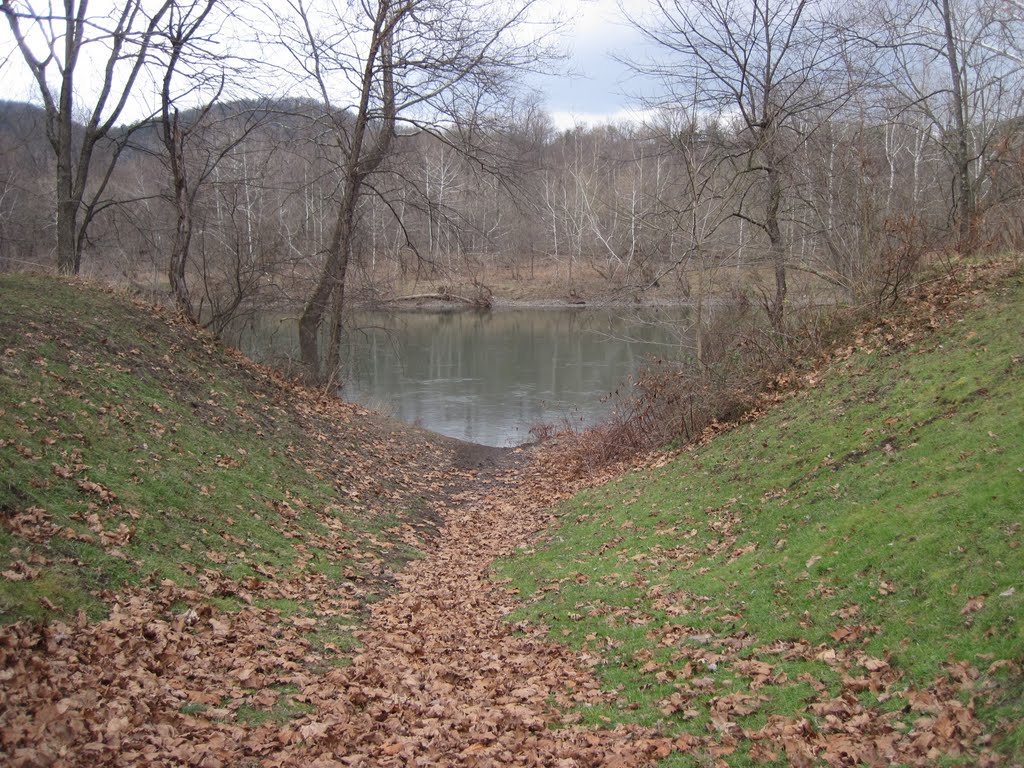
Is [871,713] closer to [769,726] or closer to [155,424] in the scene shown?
[769,726]

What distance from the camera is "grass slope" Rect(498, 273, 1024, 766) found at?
5.09m

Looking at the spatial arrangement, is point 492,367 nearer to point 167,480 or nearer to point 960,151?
point 960,151

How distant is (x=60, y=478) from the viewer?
807 centimetres

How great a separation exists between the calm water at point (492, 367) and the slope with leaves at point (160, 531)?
674cm

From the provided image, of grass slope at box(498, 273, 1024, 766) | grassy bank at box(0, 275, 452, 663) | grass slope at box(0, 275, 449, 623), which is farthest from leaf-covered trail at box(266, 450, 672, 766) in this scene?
grass slope at box(0, 275, 449, 623)

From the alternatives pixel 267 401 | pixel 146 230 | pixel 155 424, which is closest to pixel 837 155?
pixel 267 401

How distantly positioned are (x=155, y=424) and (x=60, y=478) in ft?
9.60

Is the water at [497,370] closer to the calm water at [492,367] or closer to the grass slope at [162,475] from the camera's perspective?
the calm water at [492,367]

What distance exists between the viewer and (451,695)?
6465mm

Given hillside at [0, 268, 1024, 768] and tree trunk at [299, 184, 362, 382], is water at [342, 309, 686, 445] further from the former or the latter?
hillside at [0, 268, 1024, 768]

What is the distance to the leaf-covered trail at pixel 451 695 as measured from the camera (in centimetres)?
530

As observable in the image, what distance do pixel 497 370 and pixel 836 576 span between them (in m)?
27.5

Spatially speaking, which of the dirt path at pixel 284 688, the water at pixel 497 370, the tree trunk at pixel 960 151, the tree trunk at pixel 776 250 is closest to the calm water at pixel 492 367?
the water at pixel 497 370

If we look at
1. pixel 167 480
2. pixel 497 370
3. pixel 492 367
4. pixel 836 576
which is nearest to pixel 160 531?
pixel 167 480
